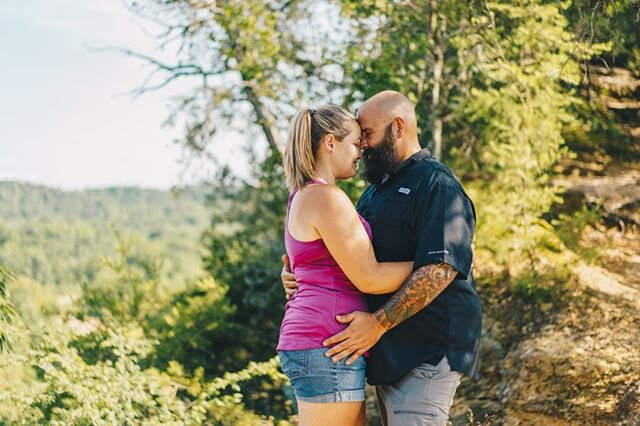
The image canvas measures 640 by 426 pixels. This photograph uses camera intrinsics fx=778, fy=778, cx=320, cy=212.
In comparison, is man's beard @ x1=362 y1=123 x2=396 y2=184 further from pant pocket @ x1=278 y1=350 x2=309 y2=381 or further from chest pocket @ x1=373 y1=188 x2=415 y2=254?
pant pocket @ x1=278 y1=350 x2=309 y2=381

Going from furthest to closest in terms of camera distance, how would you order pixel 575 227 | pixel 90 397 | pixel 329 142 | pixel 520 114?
pixel 575 227, pixel 520 114, pixel 90 397, pixel 329 142

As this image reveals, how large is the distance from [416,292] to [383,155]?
0.72m

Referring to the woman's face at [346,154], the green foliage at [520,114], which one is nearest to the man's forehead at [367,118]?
the woman's face at [346,154]

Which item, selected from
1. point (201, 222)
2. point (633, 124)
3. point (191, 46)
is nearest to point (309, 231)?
point (191, 46)

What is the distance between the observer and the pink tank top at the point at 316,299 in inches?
131

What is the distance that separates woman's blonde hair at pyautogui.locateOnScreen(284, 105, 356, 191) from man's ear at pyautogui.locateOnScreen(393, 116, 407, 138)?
31 cm

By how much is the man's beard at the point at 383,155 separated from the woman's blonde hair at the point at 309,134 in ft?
0.91

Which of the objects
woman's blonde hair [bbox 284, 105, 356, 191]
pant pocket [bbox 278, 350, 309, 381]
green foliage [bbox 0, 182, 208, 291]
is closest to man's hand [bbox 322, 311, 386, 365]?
pant pocket [bbox 278, 350, 309, 381]

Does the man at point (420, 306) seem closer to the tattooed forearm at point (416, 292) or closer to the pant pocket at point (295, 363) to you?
the tattooed forearm at point (416, 292)

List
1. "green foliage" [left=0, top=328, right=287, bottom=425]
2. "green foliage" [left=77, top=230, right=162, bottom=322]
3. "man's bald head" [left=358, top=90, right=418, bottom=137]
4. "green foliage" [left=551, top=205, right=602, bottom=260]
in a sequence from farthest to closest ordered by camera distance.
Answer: "green foliage" [left=77, top=230, right=162, bottom=322]
"green foliage" [left=551, top=205, right=602, bottom=260]
"green foliage" [left=0, top=328, right=287, bottom=425]
"man's bald head" [left=358, top=90, right=418, bottom=137]

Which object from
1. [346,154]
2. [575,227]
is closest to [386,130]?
[346,154]

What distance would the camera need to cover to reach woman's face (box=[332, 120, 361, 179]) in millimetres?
3459

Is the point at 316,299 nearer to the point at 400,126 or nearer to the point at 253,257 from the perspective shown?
the point at 400,126

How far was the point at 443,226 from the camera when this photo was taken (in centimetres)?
334
